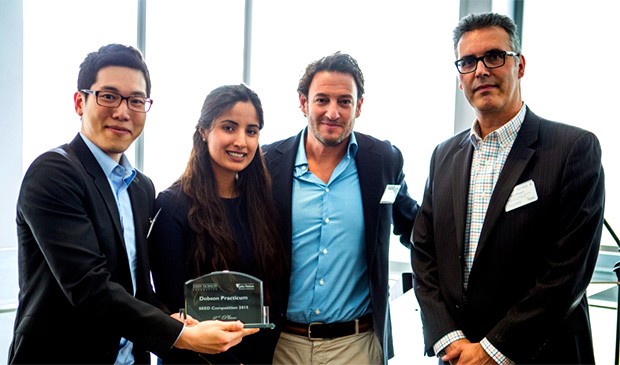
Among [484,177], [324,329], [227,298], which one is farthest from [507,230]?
[227,298]

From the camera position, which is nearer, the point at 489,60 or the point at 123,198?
the point at 123,198

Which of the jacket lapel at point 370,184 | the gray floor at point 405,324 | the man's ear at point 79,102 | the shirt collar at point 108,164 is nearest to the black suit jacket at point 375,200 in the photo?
the jacket lapel at point 370,184

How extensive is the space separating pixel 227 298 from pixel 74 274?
0.46m

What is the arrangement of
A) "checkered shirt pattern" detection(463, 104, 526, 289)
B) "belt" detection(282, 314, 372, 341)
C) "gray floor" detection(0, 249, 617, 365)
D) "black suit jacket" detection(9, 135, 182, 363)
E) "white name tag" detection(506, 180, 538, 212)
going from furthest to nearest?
"gray floor" detection(0, 249, 617, 365) < "belt" detection(282, 314, 372, 341) < "checkered shirt pattern" detection(463, 104, 526, 289) < "white name tag" detection(506, 180, 538, 212) < "black suit jacket" detection(9, 135, 182, 363)

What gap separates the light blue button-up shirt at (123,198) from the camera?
1708 millimetres

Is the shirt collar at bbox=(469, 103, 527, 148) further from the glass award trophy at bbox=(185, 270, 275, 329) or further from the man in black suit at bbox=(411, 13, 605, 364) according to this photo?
the glass award trophy at bbox=(185, 270, 275, 329)

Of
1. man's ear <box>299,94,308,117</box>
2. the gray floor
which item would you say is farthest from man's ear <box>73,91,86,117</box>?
the gray floor

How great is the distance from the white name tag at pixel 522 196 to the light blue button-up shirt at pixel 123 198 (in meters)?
1.29

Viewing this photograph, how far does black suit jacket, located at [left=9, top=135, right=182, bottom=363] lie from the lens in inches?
59.0

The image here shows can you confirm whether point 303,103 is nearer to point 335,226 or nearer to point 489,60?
point 335,226

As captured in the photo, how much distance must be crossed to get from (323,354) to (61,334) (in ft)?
3.27

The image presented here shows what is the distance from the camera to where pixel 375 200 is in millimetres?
2170

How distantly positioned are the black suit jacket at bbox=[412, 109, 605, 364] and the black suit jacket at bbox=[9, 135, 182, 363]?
1.01m

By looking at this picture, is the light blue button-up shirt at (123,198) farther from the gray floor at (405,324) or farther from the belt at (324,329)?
the gray floor at (405,324)
